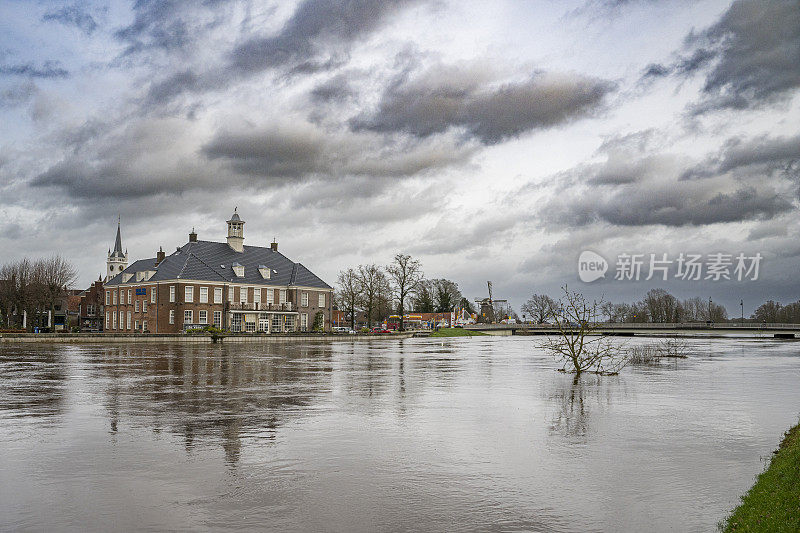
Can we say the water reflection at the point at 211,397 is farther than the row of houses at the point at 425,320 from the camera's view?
No

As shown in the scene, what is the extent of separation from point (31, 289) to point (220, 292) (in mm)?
25252

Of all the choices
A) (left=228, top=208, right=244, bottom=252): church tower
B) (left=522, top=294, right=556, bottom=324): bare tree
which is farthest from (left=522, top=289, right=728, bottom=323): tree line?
(left=228, top=208, right=244, bottom=252): church tower

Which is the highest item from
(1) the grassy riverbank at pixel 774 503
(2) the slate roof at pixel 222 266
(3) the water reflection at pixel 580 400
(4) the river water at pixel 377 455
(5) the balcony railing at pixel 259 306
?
Answer: (2) the slate roof at pixel 222 266

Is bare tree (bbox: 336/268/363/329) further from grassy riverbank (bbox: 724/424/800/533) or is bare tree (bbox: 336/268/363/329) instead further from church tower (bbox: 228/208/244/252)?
grassy riverbank (bbox: 724/424/800/533)

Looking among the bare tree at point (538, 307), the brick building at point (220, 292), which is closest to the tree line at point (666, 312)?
the bare tree at point (538, 307)

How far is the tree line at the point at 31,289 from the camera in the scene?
8500cm

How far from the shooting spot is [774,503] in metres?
7.86

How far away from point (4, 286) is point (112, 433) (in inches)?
3594

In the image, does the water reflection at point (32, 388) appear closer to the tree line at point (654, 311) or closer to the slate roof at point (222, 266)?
the slate roof at point (222, 266)

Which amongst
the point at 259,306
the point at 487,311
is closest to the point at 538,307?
the point at 487,311

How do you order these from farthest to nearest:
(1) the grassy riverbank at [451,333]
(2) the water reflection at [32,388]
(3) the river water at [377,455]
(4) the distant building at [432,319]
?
(4) the distant building at [432,319] < (1) the grassy riverbank at [451,333] < (2) the water reflection at [32,388] < (3) the river water at [377,455]

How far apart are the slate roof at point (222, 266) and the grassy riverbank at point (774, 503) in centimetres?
7777

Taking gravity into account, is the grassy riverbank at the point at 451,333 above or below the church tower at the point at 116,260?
below

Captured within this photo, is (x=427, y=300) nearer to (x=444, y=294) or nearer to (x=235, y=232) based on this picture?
(x=444, y=294)
